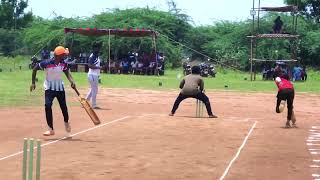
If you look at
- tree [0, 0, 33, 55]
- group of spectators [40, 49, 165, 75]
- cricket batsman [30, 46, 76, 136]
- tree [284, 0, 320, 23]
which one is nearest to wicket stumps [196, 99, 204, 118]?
cricket batsman [30, 46, 76, 136]

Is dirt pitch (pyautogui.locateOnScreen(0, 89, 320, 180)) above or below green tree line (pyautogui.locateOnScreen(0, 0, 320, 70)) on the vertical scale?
below

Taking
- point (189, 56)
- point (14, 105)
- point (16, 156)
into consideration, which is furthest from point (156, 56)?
point (16, 156)

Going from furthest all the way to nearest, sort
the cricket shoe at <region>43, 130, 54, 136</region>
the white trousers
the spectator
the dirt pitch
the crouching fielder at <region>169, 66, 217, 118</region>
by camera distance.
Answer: the spectator, the white trousers, the crouching fielder at <region>169, 66, 217, 118</region>, the cricket shoe at <region>43, 130, 54, 136</region>, the dirt pitch

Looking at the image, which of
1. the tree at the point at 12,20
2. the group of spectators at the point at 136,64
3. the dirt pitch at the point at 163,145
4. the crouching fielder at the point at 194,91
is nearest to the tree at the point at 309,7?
the group of spectators at the point at 136,64

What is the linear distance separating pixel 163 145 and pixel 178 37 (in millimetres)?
52615

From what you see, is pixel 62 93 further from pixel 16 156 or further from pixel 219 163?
pixel 219 163

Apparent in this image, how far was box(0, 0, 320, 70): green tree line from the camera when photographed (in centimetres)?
5384

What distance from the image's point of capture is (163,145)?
40.5 feet

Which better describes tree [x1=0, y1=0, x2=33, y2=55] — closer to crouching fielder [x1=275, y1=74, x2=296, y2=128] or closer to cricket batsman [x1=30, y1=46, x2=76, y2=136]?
crouching fielder [x1=275, y1=74, x2=296, y2=128]

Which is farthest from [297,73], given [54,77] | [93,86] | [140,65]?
[54,77]

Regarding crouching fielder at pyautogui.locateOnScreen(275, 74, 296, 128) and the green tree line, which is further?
the green tree line

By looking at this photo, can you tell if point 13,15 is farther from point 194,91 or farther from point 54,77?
point 54,77

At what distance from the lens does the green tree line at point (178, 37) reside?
177 feet

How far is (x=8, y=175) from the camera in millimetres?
8867
